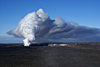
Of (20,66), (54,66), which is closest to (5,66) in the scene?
(20,66)

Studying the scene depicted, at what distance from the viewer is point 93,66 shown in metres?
19.5

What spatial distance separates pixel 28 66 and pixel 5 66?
341 cm

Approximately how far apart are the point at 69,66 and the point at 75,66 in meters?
0.86

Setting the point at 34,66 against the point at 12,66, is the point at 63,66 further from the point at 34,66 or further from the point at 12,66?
the point at 12,66

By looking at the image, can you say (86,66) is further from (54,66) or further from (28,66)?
(28,66)

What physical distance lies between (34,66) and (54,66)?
3.04m

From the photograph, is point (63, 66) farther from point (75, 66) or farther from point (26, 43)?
point (26, 43)

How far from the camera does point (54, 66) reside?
18875 mm

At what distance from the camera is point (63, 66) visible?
63.3 feet

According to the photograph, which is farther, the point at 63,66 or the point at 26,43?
the point at 26,43

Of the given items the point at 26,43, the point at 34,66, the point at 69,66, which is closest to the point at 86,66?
the point at 69,66

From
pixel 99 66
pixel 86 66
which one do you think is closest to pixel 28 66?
pixel 86 66

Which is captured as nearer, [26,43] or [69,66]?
[69,66]

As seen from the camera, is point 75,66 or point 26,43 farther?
point 26,43
